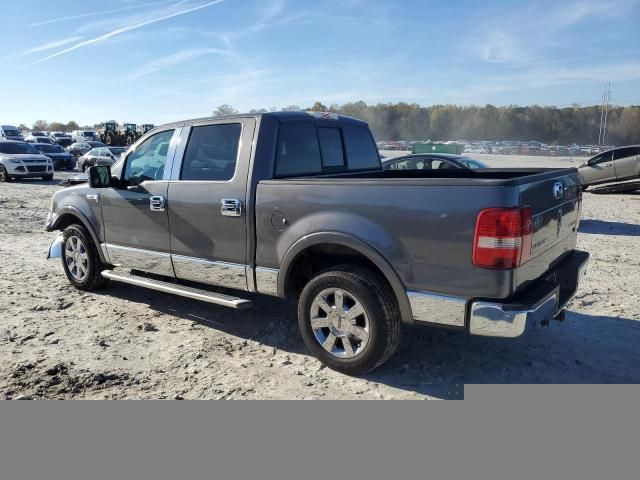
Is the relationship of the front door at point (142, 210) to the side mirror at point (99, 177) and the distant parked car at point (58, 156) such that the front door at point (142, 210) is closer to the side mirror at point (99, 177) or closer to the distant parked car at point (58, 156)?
the side mirror at point (99, 177)

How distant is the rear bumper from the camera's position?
326 centimetres

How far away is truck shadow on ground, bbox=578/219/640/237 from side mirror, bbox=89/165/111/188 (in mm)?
8926

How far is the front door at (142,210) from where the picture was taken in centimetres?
511

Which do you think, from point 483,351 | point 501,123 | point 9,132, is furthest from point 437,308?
point 501,123

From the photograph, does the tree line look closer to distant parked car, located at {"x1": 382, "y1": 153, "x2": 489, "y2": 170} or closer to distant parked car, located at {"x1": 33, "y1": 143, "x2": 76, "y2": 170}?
distant parked car, located at {"x1": 33, "y1": 143, "x2": 76, "y2": 170}

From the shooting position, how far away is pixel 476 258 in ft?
10.7

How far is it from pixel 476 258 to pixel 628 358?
2.05 m

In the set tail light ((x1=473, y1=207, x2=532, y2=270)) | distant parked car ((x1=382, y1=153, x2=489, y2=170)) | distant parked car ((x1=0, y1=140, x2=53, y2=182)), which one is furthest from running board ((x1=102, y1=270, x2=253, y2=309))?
distant parked car ((x1=0, y1=140, x2=53, y2=182))

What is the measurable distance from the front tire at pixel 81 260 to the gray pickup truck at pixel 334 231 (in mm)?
136

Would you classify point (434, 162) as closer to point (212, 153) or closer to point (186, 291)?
point (212, 153)

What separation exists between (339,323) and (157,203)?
227 centimetres

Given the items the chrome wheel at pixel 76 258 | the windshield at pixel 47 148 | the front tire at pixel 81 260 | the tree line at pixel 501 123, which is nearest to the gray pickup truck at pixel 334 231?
the front tire at pixel 81 260

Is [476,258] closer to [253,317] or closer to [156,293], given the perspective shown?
[253,317]

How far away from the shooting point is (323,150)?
5008 mm
